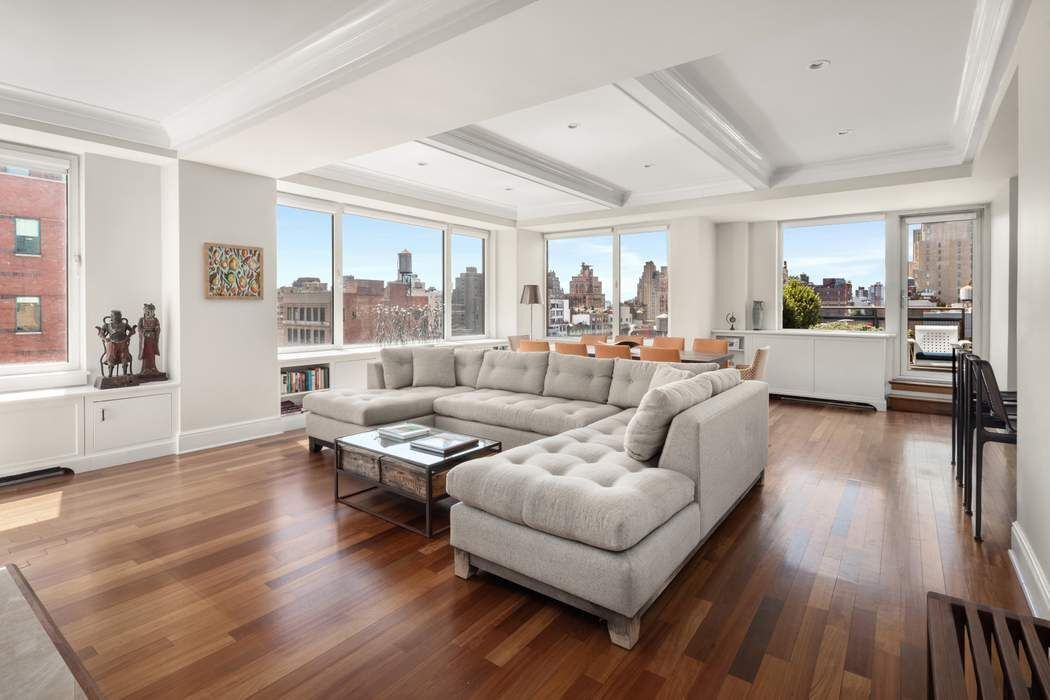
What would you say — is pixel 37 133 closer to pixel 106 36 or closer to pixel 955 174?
pixel 106 36

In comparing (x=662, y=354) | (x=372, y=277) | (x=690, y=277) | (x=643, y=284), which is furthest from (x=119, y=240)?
(x=690, y=277)

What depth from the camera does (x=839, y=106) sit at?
4.29m

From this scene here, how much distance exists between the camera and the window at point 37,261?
13.8ft

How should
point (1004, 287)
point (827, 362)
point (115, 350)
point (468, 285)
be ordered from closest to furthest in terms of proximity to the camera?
point (115, 350)
point (1004, 287)
point (827, 362)
point (468, 285)

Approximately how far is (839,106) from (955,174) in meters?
1.87

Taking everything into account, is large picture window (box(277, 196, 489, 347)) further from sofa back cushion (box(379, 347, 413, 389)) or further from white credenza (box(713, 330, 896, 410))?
white credenza (box(713, 330, 896, 410))

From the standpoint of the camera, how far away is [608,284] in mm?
8500

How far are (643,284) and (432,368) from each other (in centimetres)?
410

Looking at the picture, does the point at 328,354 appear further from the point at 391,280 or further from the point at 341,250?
the point at 391,280

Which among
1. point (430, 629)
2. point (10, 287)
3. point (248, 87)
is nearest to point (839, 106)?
point (248, 87)

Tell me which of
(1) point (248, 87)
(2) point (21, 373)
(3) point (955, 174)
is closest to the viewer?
(1) point (248, 87)

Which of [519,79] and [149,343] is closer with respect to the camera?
[519,79]

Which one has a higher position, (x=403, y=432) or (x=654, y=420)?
(x=654, y=420)

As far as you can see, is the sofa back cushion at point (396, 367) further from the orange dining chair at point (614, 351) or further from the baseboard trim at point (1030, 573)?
the baseboard trim at point (1030, 573)
